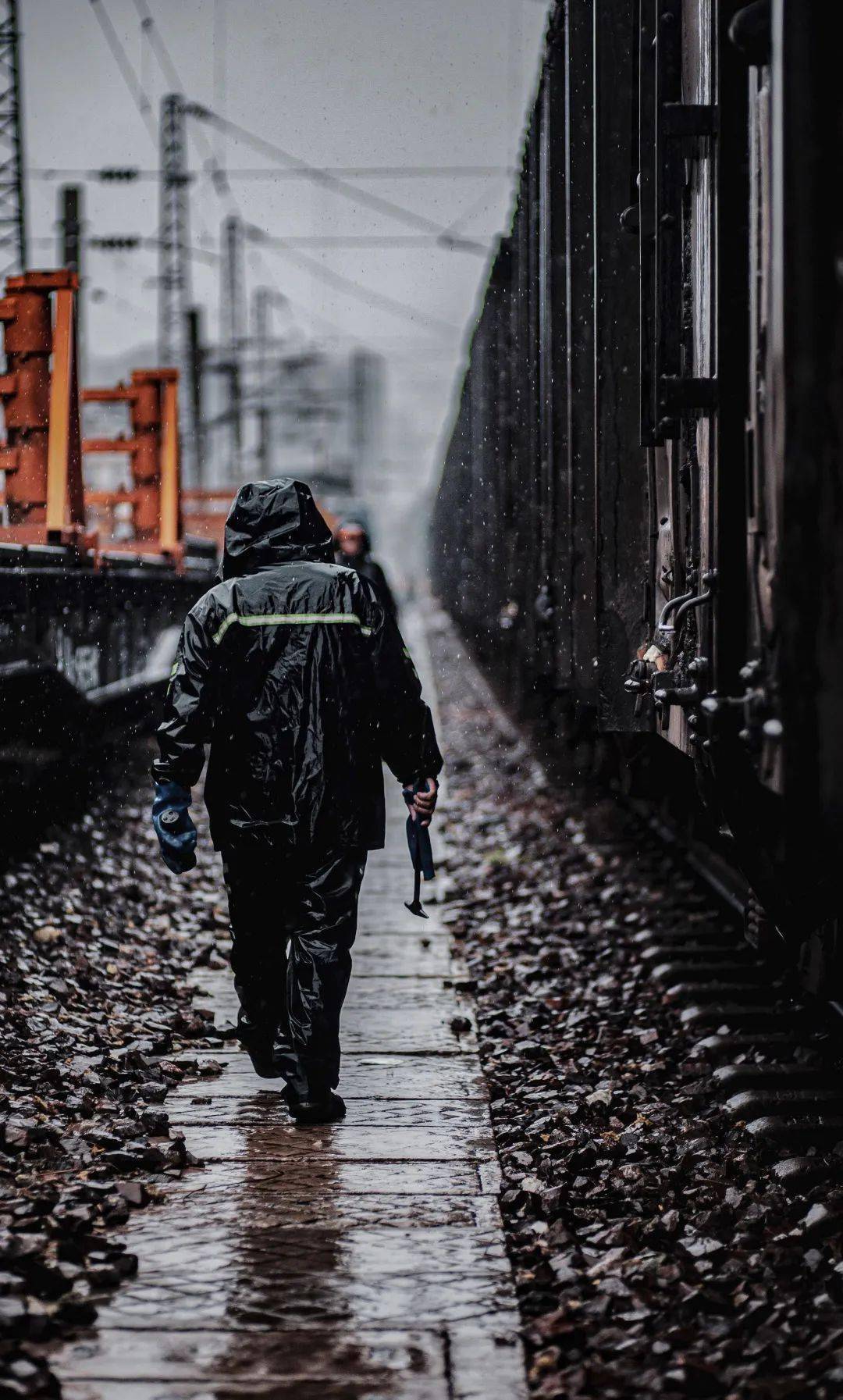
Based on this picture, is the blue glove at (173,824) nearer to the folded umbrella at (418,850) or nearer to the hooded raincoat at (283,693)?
the hooded raincoat at (283,693)

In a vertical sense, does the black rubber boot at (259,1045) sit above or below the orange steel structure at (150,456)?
below

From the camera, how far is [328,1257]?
385 centimetres

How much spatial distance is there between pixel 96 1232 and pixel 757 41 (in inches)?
125

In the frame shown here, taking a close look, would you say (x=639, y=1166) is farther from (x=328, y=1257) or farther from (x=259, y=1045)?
(x=259, y=1045)

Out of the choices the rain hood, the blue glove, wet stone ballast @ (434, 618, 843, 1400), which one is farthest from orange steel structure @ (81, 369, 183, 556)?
the blue glove

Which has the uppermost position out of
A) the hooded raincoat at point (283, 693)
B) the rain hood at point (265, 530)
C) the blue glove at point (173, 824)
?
the rain hood at point (265, 530)

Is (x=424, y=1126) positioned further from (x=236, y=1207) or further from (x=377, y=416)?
(x=377, y=416)

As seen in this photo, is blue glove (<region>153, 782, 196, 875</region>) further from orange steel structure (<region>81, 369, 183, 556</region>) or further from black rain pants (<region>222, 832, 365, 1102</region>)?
orange steel structure (<region>81, 369, 183, 556</region>)

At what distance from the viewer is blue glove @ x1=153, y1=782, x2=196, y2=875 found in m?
4.82

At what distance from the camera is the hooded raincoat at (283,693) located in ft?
15.8

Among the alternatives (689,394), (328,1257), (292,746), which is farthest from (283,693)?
(328,1257)

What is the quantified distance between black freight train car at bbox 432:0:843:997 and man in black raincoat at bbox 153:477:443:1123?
2.79 ft

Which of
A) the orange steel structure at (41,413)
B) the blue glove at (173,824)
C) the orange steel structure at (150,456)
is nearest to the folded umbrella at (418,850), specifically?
the blue glove at (173,824)

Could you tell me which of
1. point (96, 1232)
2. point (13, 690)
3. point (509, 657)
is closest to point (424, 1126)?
point (96, 1232)
